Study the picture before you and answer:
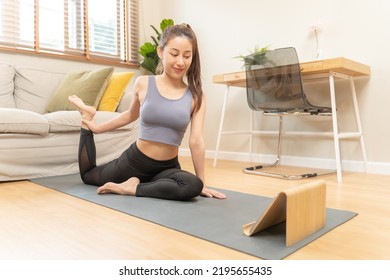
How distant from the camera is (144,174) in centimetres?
168

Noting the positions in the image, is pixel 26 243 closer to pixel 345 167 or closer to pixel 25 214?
pixel 25 214

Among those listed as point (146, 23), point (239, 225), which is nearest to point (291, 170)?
point (239, 225)

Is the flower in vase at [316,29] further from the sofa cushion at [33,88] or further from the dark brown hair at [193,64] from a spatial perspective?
the sofa cushion at [33,88]

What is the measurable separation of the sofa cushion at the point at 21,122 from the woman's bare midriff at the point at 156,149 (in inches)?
30.5

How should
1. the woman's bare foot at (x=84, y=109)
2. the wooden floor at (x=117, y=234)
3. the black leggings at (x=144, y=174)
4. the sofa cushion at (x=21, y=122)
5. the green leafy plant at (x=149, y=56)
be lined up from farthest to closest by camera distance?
the green leafy plant at (x=149, y=56) < the sofa cushion at (x=21, y=122) < the woman's bare foot at (x=84, y=109) < the black leggings at (x=144, y=174) < the wooden floor at (x=117, y=234)

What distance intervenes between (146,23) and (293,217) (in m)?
3.47

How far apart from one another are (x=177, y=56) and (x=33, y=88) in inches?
67.1

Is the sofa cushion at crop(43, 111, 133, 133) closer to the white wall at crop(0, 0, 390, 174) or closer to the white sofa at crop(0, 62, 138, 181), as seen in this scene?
the white sofa at crop(0, 62, 138, 181)

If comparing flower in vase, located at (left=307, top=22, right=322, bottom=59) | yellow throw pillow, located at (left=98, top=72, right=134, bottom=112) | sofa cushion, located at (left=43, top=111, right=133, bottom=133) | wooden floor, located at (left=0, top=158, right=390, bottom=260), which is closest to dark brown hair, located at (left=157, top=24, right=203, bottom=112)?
wooden floor, located at (left=0, top=158, right=390, bottom=260)

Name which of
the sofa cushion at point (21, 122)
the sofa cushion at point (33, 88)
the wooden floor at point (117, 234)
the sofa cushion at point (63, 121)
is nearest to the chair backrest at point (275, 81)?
the wooden floor at point (117, 234)

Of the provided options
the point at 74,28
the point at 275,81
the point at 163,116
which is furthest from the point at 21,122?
the point at 74,28

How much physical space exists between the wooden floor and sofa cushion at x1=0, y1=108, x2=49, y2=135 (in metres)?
0.40

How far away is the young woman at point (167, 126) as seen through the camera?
61.4 inches

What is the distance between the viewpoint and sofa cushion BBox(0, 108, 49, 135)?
1.94m
